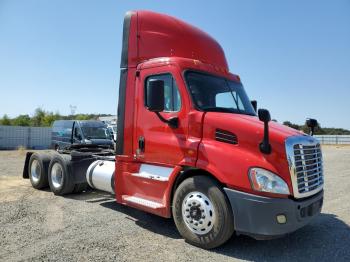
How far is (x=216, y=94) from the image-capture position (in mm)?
5758

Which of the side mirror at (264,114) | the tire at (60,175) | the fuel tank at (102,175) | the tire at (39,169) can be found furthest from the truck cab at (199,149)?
the tire at (39,169)

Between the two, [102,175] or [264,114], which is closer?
[264,114]

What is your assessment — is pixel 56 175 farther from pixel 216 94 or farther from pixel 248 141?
pixel 248 141

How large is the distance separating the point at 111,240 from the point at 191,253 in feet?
4.14

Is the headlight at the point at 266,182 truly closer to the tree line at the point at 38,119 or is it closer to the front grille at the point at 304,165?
the front grille at the point at 304,165

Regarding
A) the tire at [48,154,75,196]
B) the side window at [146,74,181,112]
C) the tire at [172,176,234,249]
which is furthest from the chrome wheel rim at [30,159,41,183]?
the tire at [172,176,234,249]

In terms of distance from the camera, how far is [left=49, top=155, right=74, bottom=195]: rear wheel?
8195 mm

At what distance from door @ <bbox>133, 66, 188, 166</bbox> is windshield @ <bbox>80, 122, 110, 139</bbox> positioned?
16.1 meters

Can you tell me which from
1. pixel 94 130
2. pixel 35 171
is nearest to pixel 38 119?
pixel 94 130

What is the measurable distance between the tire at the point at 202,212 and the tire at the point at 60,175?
150 inches

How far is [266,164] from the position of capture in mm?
4531

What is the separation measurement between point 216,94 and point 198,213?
1.99 meters

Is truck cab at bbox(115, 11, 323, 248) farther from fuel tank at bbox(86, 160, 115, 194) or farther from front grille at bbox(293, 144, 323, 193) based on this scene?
fuel tank at bbox(86, 160, 115, 194)

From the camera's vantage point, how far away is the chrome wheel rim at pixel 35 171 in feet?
30.9
